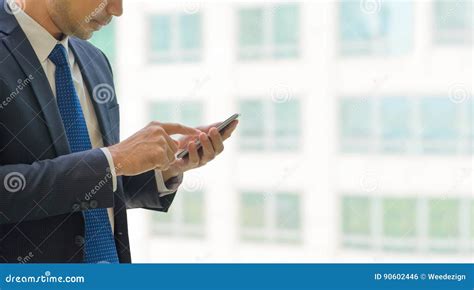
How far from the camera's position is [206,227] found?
19.4ft

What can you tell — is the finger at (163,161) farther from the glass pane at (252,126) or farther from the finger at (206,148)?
the glass pane at (252,126)

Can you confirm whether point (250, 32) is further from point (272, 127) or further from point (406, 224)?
point (406, 224)

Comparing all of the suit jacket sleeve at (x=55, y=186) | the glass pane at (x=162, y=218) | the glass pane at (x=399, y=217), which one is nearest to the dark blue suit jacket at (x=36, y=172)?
the suit jacket sleeve at (x=55, y=186)

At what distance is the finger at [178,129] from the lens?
1234mm

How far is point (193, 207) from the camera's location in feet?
19.9

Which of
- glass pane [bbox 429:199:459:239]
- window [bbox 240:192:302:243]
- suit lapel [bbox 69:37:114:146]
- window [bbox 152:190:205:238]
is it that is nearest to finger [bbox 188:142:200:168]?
suit lapel [bbox 69:37:114:146]

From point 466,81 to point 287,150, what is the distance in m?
1.53

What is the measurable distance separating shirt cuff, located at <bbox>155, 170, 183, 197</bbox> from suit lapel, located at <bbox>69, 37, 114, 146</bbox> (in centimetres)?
14

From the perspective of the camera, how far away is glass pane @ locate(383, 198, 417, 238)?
5660 millimetres

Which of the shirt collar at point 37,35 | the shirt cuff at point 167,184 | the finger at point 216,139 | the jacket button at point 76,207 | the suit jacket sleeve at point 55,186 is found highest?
the shirt collar at point 37,35

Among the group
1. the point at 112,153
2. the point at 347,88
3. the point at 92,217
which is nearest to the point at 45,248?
the point at 92,217

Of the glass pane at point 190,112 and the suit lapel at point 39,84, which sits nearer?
the suit lapel at point 39,84

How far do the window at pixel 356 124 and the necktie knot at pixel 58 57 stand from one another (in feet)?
13.9

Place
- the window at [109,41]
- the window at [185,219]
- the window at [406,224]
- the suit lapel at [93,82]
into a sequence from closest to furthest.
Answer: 1. the suit lapel at [93,82]
2. the window at [109,41]
3. the window at [406,224]
4. the window at [185,219]
